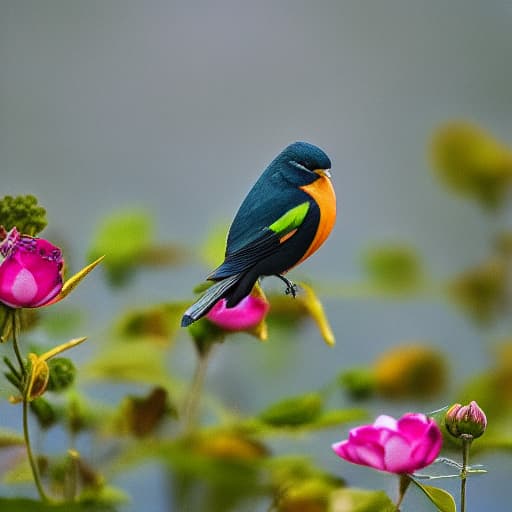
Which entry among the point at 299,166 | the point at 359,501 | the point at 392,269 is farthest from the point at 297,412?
the point at 392,269

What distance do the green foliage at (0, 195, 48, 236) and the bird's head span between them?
71 millimetres

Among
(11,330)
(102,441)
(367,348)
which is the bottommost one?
(367,348)

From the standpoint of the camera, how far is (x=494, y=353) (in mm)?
643

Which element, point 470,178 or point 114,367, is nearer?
point 114,367

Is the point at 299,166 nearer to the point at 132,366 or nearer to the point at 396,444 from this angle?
the point at 396,444

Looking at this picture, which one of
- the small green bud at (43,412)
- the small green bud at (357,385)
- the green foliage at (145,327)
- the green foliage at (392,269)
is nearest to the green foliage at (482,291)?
the green foliage at (392,269)

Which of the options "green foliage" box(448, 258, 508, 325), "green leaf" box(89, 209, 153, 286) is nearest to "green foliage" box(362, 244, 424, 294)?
"green foliage" box(448, 258, 508, 325)

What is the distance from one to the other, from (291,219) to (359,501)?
15cm

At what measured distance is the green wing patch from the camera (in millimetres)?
216

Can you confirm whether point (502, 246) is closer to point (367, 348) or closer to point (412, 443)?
point (367, 348)

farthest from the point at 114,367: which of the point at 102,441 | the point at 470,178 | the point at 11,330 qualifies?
the point at 470,178

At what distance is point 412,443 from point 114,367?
25 centimetres

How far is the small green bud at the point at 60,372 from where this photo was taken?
28 centimetres

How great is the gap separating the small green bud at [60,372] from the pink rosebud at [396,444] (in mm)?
95
